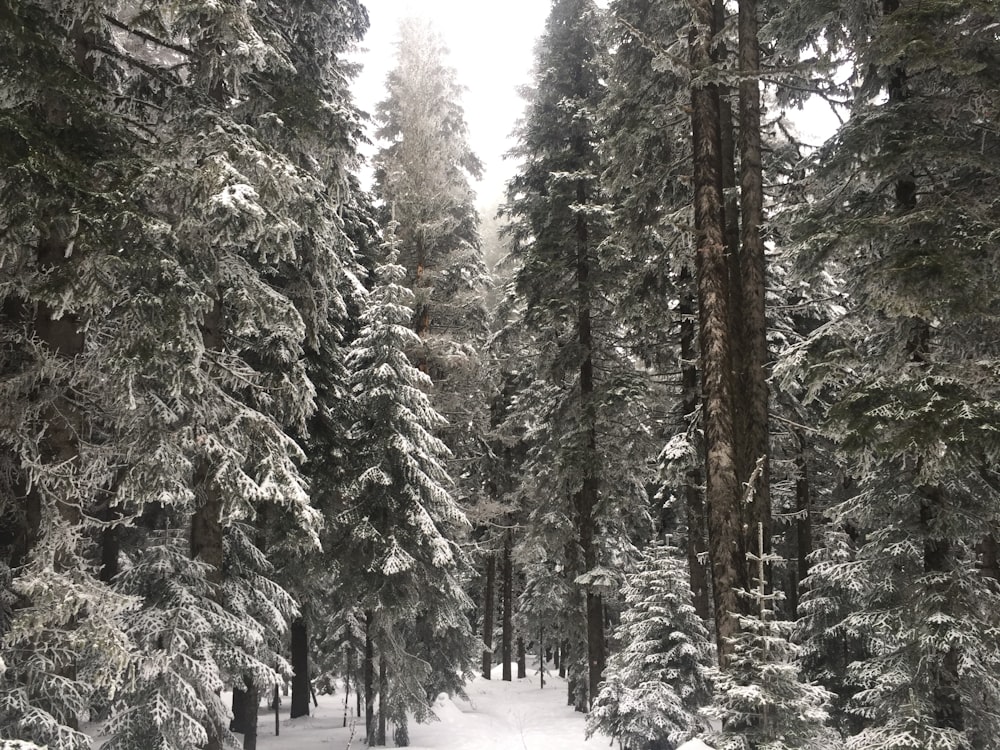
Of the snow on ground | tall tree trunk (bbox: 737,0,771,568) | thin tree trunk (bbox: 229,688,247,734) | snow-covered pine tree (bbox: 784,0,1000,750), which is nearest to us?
snow-covered pine tree (bbox: 784,0,1000,750)

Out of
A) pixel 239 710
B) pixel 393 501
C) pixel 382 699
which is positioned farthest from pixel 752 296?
pixel 239 710

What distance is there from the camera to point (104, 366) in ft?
23.1

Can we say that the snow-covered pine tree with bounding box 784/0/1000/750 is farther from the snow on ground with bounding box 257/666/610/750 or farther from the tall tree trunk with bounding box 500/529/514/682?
the tall tree trunk with bounding box 500/529/514/682

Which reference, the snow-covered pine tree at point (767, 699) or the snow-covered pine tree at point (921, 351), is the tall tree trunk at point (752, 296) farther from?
the snow-covered pine tree at point (767, 699)

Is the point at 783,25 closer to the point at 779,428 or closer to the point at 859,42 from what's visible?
the point at 859,42

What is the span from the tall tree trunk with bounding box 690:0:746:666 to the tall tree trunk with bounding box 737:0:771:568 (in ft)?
1.00

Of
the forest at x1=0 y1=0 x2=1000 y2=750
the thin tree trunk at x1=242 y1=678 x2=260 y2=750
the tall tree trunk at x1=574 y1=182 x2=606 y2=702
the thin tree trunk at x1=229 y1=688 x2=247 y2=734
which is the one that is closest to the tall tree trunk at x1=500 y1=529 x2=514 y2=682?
the tall tree trunk at x1=574 y1=182 x2=606 y2=702

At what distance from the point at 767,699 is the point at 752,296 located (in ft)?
16.0

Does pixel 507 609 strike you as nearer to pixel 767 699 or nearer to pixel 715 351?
pixel 715 351

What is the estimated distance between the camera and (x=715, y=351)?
8164 millimetres

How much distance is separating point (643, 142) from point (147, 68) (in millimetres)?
7275

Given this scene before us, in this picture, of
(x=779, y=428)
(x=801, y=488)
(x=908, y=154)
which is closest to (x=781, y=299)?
(x=779, y=428)

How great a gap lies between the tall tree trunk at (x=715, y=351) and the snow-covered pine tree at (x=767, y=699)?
741 mm

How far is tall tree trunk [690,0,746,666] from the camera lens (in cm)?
761
